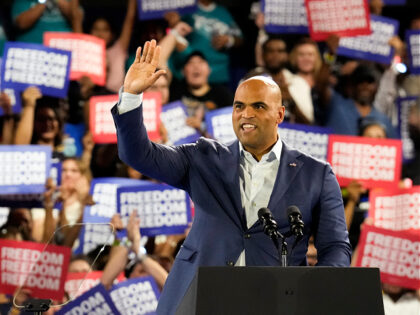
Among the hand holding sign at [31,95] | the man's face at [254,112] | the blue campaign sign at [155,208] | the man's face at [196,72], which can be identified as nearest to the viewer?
the man's face at [254,112]

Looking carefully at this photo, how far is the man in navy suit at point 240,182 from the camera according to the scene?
6.82 feet

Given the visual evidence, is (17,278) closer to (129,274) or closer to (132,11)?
(129,274)

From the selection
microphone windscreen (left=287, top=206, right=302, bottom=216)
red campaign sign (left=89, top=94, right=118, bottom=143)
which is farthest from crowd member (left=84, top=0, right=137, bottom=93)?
microphone windscreen (left=287, top=206, right=302, bottom=216)

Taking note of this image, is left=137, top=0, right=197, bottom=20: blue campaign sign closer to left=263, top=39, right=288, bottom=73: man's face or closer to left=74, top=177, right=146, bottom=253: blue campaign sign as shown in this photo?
left=263, top=39, right=288, bottom=73: man's face

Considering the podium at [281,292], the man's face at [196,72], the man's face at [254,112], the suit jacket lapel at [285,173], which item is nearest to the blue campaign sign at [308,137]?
the man's face at [196,72]

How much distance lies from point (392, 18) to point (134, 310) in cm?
313

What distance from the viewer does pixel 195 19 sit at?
5.74m

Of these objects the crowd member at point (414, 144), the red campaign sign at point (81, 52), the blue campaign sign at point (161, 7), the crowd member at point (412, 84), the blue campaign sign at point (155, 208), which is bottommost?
the blue campaign sign at point (155, 208)

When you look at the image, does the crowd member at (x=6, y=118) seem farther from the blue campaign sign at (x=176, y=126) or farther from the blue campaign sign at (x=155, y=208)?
the blue campaign sign at (x=176, y=126)

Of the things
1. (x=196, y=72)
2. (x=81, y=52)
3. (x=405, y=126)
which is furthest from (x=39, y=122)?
(x=405, y=126)

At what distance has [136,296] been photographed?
4855mm

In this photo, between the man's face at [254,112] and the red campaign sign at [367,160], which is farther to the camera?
the red campaign sign at [367,160]

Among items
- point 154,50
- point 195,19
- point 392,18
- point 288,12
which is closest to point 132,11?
point 195,19

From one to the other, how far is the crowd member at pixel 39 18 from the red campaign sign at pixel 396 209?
2.73 meters
